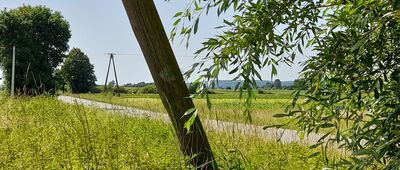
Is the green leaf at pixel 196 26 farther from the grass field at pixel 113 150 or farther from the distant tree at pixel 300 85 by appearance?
the grass field at pixel 113 150

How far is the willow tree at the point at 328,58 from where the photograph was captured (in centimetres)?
149

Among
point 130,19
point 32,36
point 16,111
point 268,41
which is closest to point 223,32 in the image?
point 268,41

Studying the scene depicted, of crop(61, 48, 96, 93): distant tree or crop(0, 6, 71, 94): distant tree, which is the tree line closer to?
crop(0, 6, 71, 94): distant tree

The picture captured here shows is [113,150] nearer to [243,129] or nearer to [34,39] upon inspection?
[243,129]

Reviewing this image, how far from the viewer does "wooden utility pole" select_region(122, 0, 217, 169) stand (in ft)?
8.07

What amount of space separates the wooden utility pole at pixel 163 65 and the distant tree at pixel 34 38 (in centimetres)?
2592

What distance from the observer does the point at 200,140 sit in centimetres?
254

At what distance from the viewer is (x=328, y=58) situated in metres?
1.70

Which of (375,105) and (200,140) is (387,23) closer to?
(375,105)

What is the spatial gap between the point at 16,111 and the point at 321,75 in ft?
17.5

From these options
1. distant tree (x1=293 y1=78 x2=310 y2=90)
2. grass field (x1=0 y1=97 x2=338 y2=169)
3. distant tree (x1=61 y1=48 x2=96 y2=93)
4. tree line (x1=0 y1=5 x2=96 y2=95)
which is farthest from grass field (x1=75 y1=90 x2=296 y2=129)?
tree line (x1=0 y1=5 x2=96 y2=95)

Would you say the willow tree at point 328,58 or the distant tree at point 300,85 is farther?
the distant tree at point 300,85

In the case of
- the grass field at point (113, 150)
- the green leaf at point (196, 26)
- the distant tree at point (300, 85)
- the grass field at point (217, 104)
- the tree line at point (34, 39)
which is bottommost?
the grass field at point (113, 150)

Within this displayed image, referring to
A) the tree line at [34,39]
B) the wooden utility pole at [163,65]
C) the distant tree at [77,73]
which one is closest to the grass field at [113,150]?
the wooden utility pole at [163,65]
